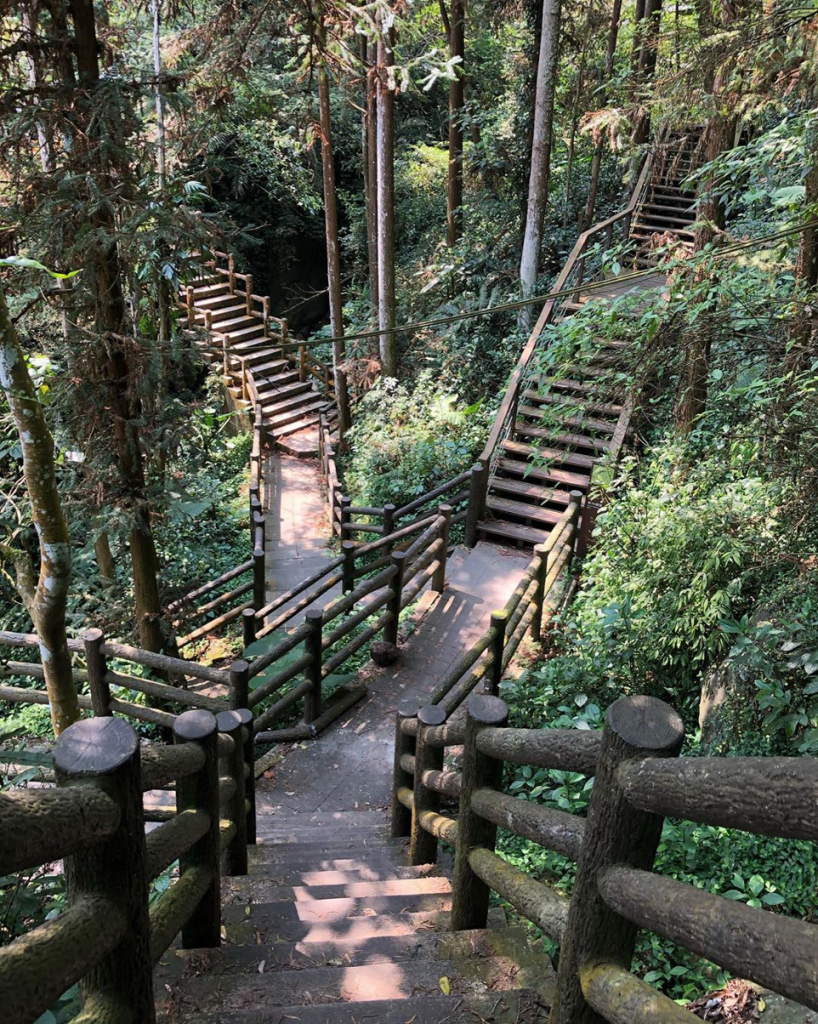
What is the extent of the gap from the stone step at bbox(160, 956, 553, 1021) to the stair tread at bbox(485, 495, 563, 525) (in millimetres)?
7781

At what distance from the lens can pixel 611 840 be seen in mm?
1761

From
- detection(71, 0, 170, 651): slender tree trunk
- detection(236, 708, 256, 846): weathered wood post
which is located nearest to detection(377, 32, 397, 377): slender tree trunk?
detection(71, 0, 170, 651): slender tree trunk

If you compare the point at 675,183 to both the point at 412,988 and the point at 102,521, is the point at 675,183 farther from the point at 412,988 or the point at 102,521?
the point at 412,988

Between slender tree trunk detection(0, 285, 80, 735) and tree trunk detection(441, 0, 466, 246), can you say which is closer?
slender tree trunk detection(0, 285, 80, 735)

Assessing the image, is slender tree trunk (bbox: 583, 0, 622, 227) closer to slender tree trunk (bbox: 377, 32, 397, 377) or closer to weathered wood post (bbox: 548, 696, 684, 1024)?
slender tree trunk (bbox: 377, 32, 397, 377)

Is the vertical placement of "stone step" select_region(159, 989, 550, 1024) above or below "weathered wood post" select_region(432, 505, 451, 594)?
above

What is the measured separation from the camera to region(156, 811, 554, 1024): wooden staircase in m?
2.35

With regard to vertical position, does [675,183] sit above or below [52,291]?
above

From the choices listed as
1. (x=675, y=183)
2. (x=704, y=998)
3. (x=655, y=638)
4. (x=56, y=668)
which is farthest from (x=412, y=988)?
(x=675, y=183)

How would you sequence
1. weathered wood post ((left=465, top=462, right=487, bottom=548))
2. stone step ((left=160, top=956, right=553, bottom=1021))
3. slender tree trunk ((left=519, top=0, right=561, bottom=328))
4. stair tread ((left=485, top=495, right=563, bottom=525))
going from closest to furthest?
stone step ((left=160, top=956, right=553, bottom=1021)), weathered wood post ((left=465, top=462, right=487, bottom=548)), stair tread ((left=485, top=495, right=563, bottom=525)), slender tree trunk ((left=519, top=0, right=561, bottom=328))

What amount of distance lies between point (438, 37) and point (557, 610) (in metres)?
17.3

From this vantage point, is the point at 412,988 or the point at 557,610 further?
the point at 557,610

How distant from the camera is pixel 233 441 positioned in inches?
659

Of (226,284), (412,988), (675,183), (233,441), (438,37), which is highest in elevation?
(438,37)
